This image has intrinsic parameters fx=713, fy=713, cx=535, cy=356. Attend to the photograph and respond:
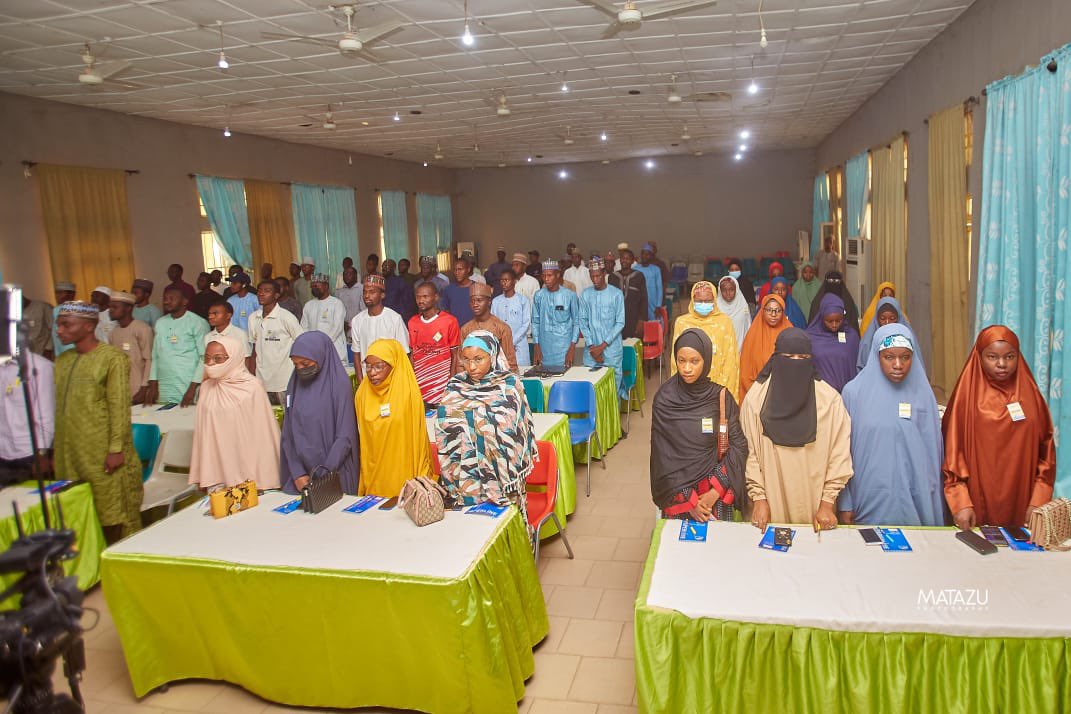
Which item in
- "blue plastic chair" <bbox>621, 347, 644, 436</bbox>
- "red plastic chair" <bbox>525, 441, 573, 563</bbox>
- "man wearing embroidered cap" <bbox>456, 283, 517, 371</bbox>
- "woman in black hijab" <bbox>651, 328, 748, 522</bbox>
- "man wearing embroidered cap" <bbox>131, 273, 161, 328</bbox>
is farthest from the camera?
"blue plastic chair" <bbox>621, 347, 644, 436</bbox>

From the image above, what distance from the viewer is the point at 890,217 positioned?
376 inches

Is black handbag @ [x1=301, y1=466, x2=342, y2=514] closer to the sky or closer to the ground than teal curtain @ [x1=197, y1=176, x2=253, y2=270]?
closer to the ground

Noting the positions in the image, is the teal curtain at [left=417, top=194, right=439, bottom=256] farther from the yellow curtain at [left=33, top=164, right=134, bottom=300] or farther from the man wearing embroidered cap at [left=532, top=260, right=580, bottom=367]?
the man wearing embroidered cap at [left=532, top=260, right=580, bottom=367]

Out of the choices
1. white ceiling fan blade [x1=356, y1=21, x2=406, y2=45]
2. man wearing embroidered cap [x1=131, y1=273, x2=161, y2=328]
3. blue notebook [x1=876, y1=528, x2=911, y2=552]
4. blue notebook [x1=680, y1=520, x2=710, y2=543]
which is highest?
white ceiling fan blade [x1=356, y1=21, x2=406, y2=45]

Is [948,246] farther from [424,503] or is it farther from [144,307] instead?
[144,307]

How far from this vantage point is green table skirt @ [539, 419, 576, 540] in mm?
4719

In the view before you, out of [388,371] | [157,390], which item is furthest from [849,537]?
[157,390]

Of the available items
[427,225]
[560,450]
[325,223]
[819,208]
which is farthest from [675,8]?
[427,225]

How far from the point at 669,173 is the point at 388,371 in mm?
17201

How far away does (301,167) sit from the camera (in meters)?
13.7

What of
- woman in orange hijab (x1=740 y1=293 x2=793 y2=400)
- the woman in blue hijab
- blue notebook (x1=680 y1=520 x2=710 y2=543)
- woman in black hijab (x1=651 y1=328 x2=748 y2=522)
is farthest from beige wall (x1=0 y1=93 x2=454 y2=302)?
the woman in blue hijab

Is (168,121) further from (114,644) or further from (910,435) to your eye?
(910,435)

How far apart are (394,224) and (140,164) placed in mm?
7271

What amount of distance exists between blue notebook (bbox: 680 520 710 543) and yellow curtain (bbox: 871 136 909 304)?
7.31 meters
